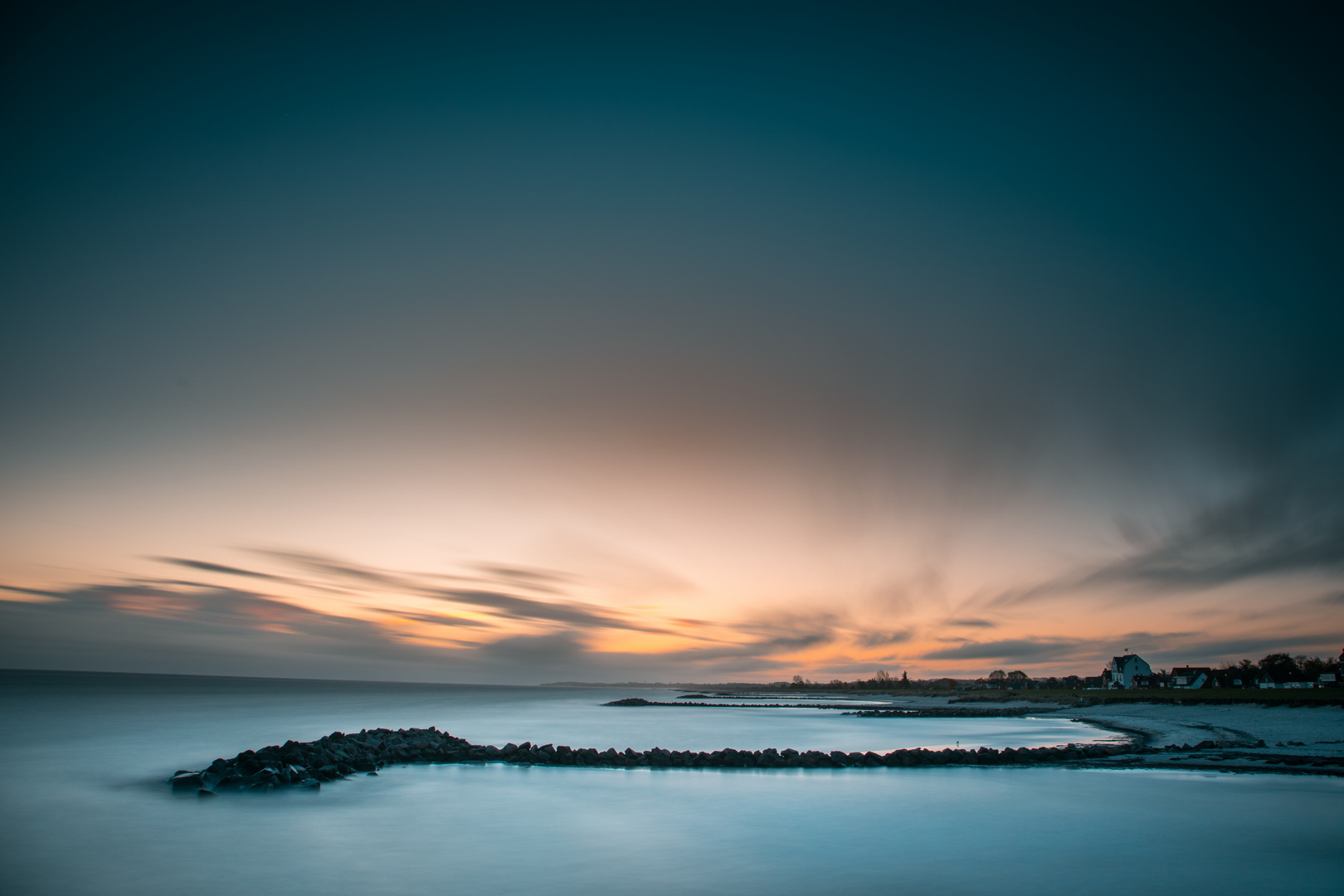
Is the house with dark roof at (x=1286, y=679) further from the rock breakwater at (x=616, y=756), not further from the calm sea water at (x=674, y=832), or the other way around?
the calm sea water at (x=674, y=832)

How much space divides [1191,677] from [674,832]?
391 ft

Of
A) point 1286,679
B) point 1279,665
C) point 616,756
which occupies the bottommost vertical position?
point 1286,679

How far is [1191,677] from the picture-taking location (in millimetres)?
104375

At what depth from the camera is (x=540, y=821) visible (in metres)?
15.2

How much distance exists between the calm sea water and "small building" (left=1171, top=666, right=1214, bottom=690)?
103 m

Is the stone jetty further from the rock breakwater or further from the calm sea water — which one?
the calm sea water

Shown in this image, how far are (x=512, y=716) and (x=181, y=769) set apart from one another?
3515 cm

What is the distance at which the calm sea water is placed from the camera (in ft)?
35.4

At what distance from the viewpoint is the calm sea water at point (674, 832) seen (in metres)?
10.8

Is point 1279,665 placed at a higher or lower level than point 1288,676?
higher

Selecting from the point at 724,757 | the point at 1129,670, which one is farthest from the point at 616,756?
the point at 1129,670

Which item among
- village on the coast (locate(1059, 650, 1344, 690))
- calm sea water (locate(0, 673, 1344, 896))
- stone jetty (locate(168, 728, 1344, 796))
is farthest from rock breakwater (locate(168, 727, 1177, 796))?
village on the coast (locate(1059, 650, 1344, 690))

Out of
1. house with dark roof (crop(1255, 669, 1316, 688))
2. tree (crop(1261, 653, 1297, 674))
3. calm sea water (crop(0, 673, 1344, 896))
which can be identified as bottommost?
house with dark roof (crop(1255, 669, 1316, 688))

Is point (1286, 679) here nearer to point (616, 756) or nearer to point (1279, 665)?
point (1279, 665)
